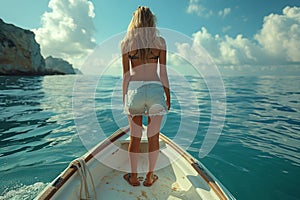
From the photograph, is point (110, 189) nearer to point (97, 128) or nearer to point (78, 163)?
point (78, 163)

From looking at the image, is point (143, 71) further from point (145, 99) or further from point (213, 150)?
point (213, 150)

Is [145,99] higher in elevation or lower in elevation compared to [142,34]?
lower

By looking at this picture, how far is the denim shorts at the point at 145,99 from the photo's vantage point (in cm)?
194

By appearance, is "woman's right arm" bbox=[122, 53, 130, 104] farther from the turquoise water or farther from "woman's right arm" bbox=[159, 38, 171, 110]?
the turquoise water

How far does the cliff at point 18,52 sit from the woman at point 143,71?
45200mm

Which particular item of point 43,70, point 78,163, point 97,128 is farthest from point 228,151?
point 43,70

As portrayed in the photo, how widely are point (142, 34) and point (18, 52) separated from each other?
49051 mm

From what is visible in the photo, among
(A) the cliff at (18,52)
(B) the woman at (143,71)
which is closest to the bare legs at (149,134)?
(B) the woman at (143,71)

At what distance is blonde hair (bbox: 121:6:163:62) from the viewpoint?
1852mm

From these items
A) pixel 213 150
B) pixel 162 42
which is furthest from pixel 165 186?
pixel 213 150

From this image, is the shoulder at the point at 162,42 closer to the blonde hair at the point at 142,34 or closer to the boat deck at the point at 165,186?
the blonde hair at the point at 142,34

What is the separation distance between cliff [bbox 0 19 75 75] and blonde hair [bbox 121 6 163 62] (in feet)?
148

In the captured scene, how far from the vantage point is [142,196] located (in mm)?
2154

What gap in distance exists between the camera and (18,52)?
132 feet
